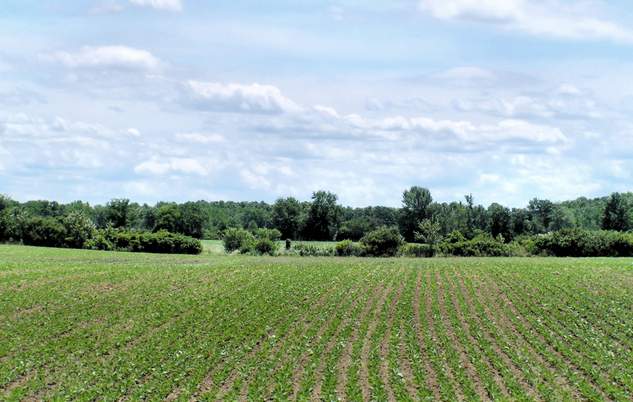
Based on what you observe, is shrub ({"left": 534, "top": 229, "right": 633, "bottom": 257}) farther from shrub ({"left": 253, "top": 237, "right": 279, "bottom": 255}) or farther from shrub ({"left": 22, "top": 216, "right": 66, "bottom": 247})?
shrub ({"left": 22, "top": 216, "right": 66, "bottom": 247})

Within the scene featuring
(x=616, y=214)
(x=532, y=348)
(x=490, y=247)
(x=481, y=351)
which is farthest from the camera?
Result: (x=616, y=214)

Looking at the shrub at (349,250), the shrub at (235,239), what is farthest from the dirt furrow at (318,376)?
the shrub at (235,239)

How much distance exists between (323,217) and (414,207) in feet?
68.5

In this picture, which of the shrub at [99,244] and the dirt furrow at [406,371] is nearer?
the dirt furrow at [406,371]

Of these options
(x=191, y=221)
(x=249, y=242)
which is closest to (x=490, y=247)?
(x=249, y=242)

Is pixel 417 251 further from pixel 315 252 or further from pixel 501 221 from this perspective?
pixel 501 221

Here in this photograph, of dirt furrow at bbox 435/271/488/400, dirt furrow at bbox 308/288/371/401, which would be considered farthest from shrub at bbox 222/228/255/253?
dirt furrow at bbox 308/288/371/401

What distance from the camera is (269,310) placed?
37281 mm

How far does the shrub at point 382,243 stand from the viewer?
93.6m

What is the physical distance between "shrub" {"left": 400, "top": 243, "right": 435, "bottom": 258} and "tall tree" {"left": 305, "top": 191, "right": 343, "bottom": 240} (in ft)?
213

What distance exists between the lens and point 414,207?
158 meters

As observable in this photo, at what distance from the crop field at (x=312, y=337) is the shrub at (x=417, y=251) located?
41.8 m

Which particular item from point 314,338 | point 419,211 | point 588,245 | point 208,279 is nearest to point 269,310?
point 314,338

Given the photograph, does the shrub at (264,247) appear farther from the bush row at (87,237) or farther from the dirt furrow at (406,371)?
the dirt furrow at (406,371)
